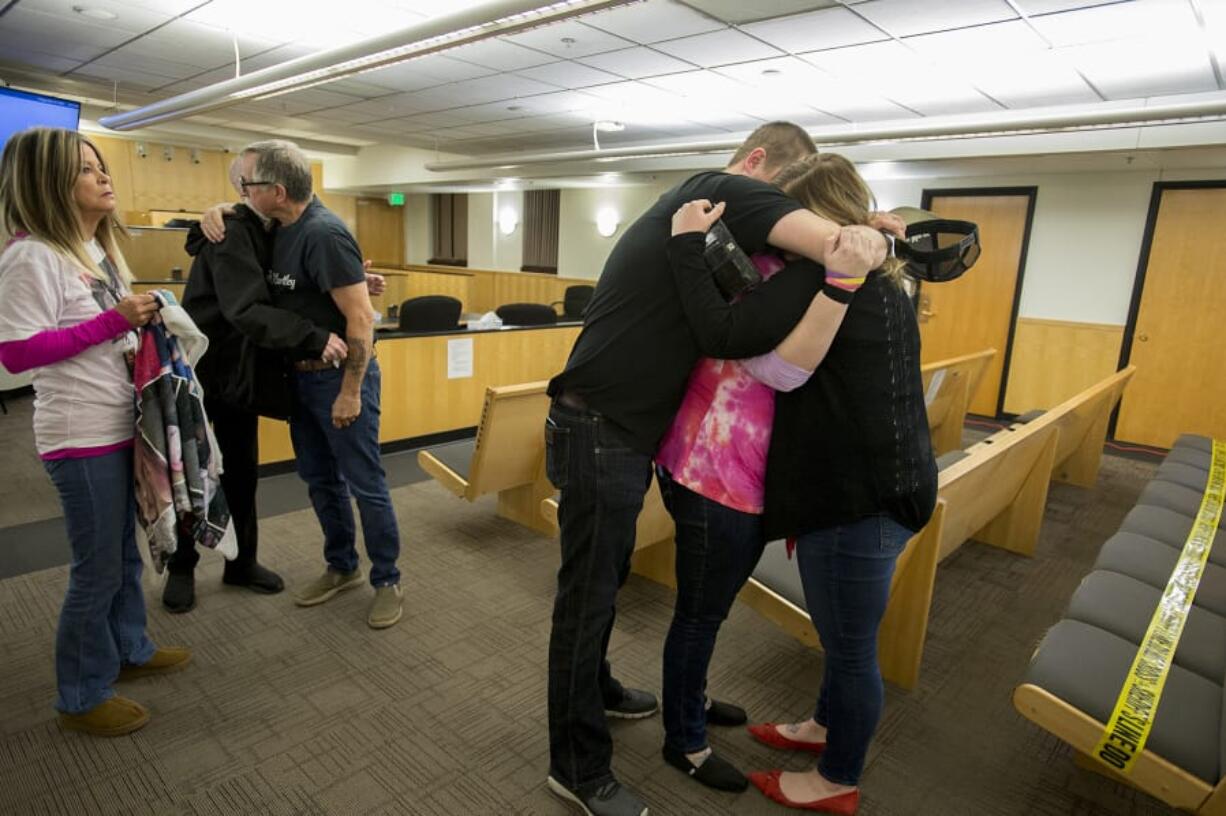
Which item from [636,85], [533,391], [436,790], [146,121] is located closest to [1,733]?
[436,790]

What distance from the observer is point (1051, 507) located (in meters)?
4.13

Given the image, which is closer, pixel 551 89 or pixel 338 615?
pixel 338 615

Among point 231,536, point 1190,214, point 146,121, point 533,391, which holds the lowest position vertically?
point 231,536

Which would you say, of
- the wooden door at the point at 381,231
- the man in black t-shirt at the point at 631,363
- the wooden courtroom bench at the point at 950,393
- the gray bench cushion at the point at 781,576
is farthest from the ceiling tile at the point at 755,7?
the wooden door at the point at 381,231

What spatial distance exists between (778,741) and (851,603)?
710 mm

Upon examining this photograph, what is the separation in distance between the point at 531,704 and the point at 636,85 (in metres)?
4.77

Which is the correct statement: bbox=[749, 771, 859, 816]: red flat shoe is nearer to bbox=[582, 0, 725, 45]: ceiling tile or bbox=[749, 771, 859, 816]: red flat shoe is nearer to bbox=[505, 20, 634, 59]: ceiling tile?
bbox=[582, 0, 725, 45]: ceiling tile

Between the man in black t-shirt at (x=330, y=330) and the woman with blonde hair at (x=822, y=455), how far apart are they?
1.24 m

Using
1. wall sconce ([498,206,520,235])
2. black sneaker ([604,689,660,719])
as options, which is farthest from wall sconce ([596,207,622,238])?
black sneaker ([604,689,660,719])

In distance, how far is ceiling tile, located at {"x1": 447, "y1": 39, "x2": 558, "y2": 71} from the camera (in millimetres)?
4559

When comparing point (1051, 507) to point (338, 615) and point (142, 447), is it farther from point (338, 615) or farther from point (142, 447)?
point (142, 447)

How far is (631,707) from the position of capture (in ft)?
6.50

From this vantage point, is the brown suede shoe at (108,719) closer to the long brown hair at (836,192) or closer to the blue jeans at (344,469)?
the blue jeans at (344,469)

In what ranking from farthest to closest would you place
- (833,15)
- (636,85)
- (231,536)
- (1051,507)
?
(636,85) → (1051,507) → (833,15) → (231,536)
